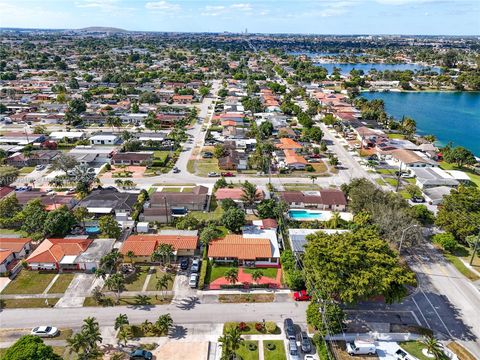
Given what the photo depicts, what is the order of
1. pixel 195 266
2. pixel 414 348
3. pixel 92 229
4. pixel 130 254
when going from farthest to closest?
pixel 92 229
pixel 130 254
pixel 195 266
pixel 414 348

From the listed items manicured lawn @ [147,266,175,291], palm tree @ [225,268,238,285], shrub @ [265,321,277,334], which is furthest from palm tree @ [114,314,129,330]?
shrub @ [265,321,277,334]

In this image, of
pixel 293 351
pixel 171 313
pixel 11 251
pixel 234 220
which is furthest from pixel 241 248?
pixel 11 251

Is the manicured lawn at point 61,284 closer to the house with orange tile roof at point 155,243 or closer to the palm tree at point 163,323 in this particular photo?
the house with orange tile roof at point 155,243

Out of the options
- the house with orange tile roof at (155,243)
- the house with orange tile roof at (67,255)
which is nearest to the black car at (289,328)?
the house with orange tile roof at (155,243)

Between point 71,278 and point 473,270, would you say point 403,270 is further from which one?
point 71,278

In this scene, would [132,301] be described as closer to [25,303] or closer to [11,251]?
[25,303]

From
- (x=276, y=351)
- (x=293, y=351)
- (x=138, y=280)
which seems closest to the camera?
(x=293, y=351)

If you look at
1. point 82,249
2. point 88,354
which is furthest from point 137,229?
point 88,354

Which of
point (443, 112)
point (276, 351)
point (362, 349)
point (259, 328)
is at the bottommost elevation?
point (276, 351)
